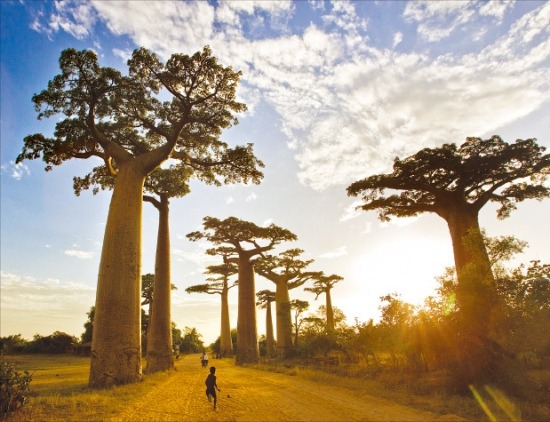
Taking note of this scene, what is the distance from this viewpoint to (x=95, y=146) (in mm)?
12555

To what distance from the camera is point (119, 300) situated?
961 cm

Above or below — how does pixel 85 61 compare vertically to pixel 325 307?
above

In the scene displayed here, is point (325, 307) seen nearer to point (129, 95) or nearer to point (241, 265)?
point (241, 265)

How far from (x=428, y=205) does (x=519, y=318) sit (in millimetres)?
8053

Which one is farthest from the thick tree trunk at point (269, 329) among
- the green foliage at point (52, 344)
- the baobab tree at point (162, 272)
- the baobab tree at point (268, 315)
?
the baobab tree at point (162, 272)

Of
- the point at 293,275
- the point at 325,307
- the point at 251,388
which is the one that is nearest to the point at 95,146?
the point at 251,388

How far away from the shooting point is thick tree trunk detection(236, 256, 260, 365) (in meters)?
21.7

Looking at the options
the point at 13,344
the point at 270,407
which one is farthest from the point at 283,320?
the point at 13,344

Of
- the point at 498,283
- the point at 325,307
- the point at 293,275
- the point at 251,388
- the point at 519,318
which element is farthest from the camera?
the point at 325,307

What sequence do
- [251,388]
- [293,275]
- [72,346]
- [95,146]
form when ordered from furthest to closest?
[72,346] → [293,275] → [95,146] → [251,388]

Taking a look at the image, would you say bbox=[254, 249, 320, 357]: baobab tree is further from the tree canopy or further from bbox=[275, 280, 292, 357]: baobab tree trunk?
the tree canopy

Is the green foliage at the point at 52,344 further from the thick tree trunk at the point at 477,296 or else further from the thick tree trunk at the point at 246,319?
the thick tree trunk at the point at 477,296

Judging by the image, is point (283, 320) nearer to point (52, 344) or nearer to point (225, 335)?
point (225, 335)

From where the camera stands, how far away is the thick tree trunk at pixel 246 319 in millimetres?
21734
